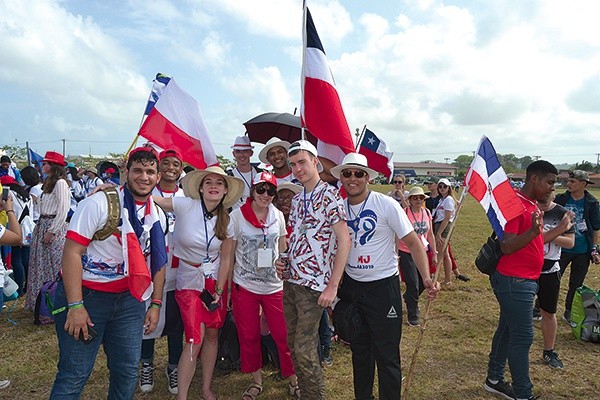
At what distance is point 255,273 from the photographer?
3793 millimetres

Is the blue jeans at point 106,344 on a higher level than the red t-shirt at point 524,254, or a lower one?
lower

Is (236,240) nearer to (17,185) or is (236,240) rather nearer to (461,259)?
(17,185)

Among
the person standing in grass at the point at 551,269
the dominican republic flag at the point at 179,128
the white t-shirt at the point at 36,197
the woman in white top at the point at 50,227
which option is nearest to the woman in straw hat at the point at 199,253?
the dominican republic flag at the point at 179,128

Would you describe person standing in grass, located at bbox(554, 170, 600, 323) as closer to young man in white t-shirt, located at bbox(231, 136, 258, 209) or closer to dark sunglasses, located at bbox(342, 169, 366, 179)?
dark sunglasses, located at bbox(342, 169, 366, 179)

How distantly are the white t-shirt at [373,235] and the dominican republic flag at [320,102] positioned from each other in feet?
4.11

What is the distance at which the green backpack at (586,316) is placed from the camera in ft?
17.7

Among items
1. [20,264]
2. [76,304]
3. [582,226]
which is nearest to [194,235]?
[76,304]

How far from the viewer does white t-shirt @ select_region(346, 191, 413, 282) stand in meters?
3.34

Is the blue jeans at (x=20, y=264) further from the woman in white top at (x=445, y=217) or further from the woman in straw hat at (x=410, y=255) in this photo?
the woman in white top at (x=445, y=217)

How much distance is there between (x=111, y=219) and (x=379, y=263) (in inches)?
78.5

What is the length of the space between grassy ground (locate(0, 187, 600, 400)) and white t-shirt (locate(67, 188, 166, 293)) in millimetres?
1886

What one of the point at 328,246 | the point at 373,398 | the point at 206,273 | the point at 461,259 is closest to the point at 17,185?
the point at 206,273

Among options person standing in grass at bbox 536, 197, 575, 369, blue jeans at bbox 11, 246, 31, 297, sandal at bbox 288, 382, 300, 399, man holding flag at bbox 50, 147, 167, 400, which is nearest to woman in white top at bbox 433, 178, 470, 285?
person standing in grass at bbox 536, 197, 575, 369

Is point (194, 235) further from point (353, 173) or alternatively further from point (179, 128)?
point (179, 128)
